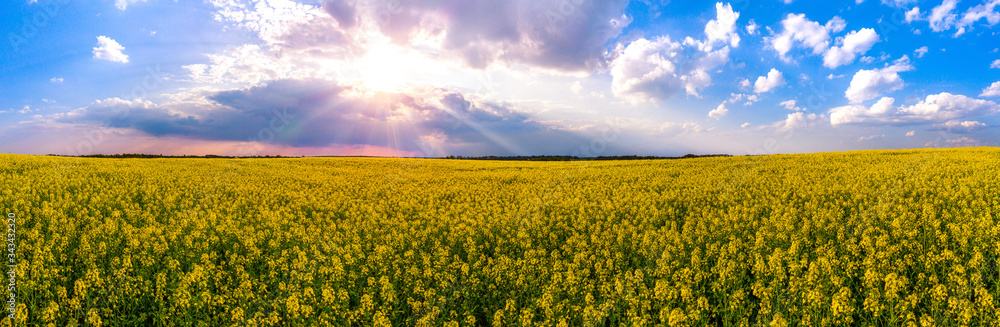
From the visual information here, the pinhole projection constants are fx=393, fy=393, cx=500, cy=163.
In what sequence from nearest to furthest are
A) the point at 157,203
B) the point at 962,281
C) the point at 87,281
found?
the point at 962,281, the point at 87,281, the point at 157,203

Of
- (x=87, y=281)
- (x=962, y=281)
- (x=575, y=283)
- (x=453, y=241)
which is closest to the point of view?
(x=962, y=281)

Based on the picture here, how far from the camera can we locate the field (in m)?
5.93

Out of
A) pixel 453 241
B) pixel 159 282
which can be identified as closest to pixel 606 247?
pixel 453 241

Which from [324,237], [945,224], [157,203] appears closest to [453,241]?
[324,237]

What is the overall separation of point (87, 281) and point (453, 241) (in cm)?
672

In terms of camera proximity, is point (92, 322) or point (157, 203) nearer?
point (92, 322)

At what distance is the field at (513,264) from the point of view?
5.93 metres

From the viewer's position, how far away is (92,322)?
18.0ft

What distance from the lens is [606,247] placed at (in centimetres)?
939

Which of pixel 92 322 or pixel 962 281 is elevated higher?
pixel 962 281

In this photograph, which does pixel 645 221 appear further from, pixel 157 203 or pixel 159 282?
pixel 157 203

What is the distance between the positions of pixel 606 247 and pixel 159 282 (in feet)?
28.6

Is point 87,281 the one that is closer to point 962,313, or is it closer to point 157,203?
point 157,203

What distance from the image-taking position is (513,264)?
309 inches
